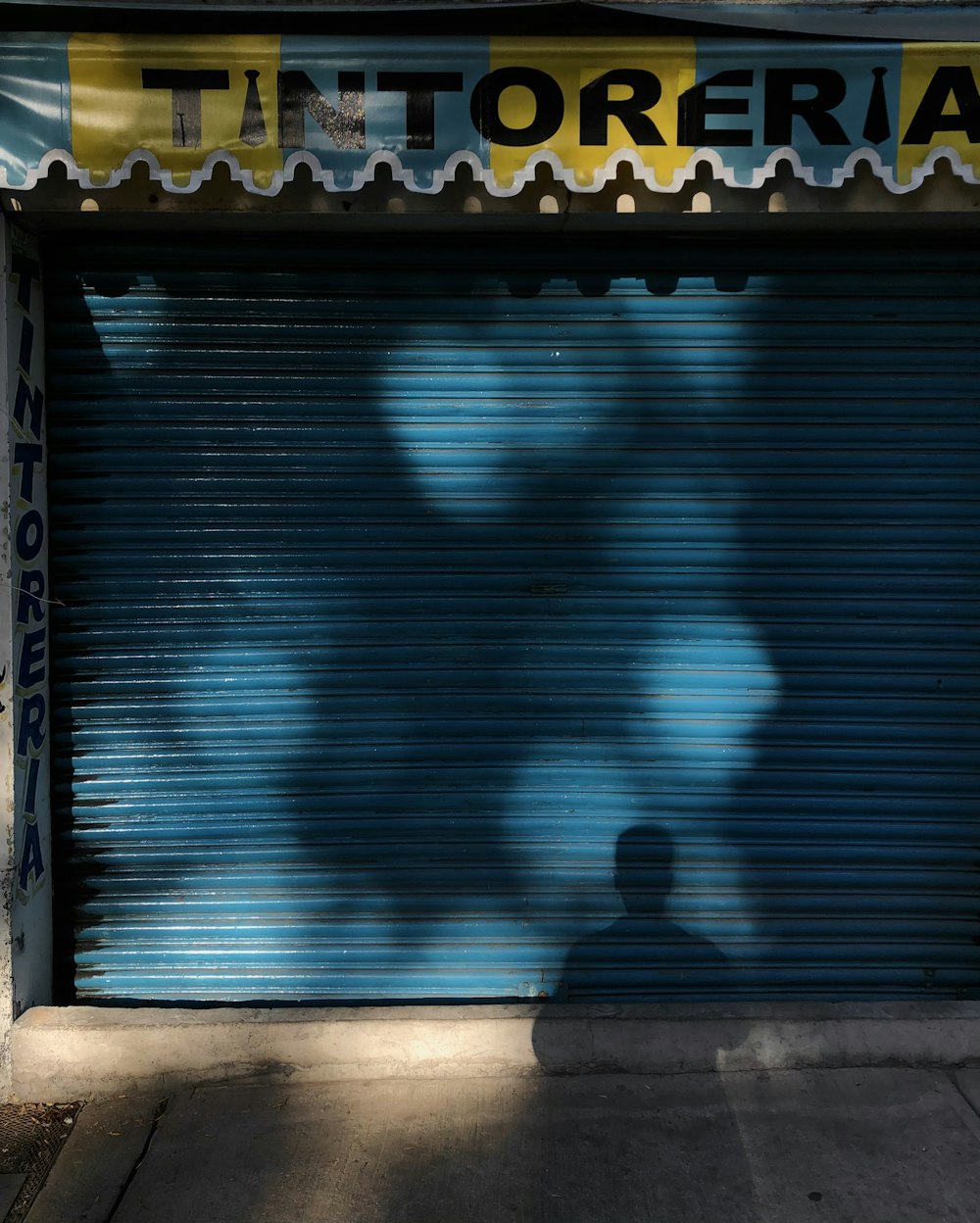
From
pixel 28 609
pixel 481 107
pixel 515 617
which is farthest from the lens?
pixel 515 617

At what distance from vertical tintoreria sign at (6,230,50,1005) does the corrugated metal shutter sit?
0.12 metres

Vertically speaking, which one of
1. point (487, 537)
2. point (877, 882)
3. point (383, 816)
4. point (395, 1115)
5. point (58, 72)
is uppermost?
point (58, 72)

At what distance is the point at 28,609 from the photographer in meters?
4.26

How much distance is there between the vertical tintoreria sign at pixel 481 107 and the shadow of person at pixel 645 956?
2881mm

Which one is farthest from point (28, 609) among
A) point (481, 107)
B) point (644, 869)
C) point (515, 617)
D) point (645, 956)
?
point (645, 956)

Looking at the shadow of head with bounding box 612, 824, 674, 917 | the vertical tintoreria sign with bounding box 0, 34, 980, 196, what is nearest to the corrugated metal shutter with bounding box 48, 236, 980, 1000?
the shadow of head with bounding box 612, 824, 674, 917

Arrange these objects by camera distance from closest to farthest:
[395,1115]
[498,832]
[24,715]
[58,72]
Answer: [58,72]
[395,1115]
[24,715]
[498,832]

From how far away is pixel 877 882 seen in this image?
Answer: 456 centimetres

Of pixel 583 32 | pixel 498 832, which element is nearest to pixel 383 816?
pixel 498 832

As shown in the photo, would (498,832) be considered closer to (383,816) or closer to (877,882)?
(383,816)

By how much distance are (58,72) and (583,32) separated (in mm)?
1909

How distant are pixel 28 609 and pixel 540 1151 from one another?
2922mm

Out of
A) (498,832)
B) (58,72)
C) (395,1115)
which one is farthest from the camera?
(498,832)

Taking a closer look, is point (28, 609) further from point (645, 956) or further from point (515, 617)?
point (645, 956)
